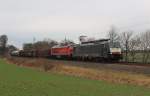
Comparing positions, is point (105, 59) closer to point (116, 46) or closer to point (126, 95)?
point (116, 46)

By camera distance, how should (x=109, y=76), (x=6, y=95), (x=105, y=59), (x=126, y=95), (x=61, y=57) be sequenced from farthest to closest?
1. (x=61, y=57)
2. (x=105, y=59)
3. (x=109, y=76)
4. (x=126, y=95)
5. (x=6, y=95)

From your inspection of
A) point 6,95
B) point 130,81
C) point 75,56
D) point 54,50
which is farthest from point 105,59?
point 6,95

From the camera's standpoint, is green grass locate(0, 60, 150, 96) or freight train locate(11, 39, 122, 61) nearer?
green grass locate(0, 60, 150, 96)

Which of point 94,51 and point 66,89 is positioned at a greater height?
point 94,51

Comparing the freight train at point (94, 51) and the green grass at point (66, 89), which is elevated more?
the freight train at point (94, 51)

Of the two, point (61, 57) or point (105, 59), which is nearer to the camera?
point (105, 59)

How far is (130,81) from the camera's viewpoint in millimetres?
30453

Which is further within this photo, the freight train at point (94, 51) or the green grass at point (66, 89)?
the freight train at point (94, 51)

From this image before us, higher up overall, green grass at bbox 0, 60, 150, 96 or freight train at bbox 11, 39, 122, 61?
freight train at bbox 11, 39, 122, 61

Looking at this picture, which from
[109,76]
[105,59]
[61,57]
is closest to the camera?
[109,76]

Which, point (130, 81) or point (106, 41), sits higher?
point (106, 41)

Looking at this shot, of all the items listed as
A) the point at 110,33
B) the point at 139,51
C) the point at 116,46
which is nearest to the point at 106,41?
the point at 116,46

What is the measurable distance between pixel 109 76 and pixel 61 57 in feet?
142

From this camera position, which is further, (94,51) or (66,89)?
(94,51)
